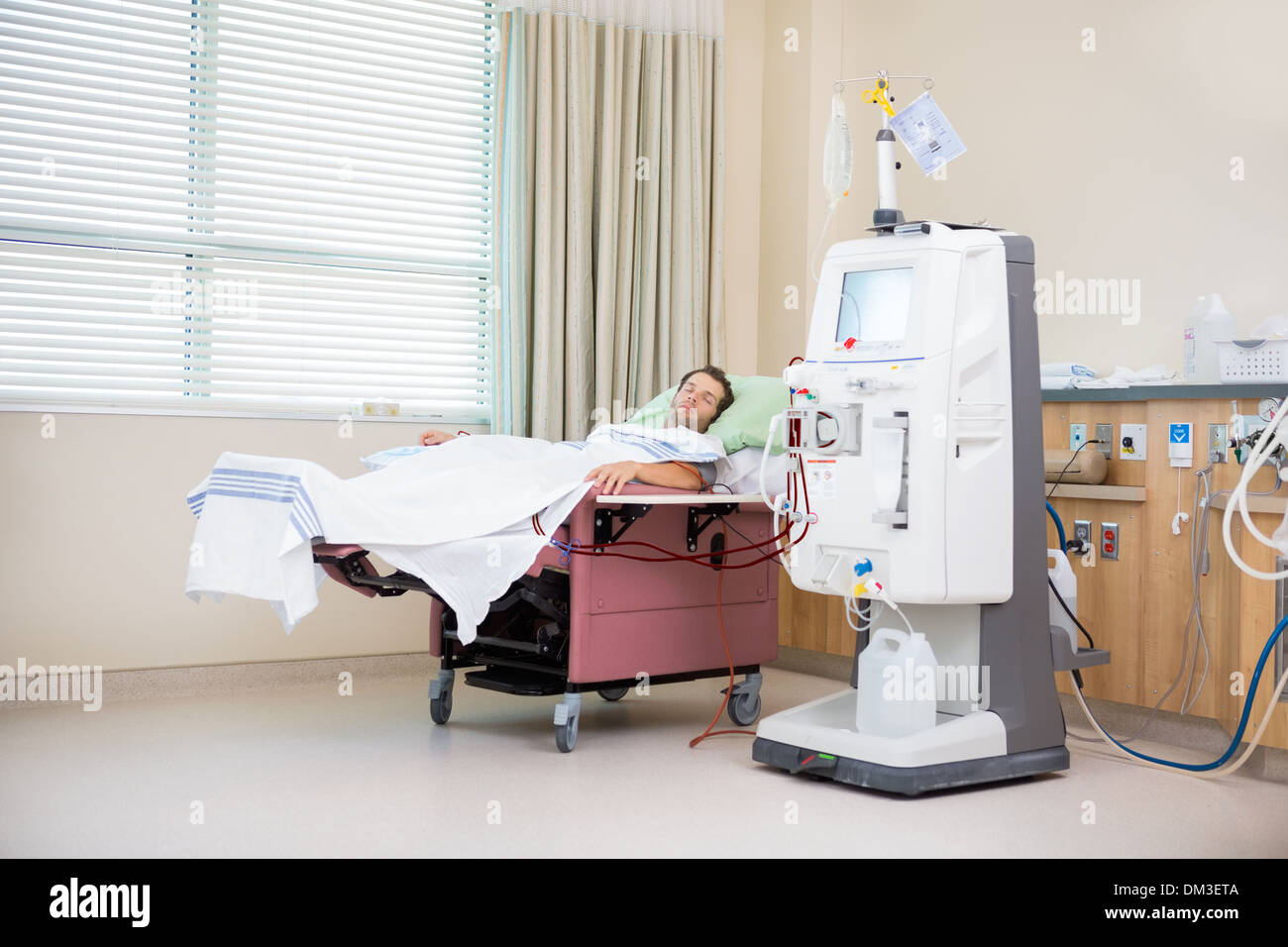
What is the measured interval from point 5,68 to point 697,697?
3004 millimetres

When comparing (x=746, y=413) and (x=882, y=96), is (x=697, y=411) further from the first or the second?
(x=882, y=96)

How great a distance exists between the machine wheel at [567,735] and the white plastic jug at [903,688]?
31.3 inches

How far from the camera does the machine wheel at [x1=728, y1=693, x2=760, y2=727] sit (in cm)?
351

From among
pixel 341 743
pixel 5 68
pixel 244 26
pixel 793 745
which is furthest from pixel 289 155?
pixel 793 745

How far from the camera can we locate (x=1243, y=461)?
9.89 feet

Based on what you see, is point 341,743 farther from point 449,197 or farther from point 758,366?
point 758,366

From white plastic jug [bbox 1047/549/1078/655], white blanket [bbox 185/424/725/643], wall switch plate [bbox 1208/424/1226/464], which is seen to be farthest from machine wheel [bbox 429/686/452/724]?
wall switch plate [bbox 1208/424/1226/464]

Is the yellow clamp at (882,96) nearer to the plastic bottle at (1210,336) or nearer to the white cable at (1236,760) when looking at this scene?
the plastic bottle at (1210,336)

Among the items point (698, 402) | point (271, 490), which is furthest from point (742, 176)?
point (271, 490)
